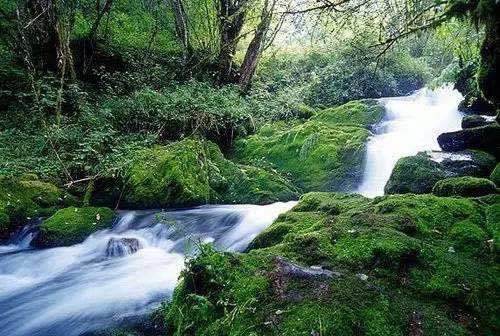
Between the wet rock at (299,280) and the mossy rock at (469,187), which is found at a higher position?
the wet rock at (299,280)

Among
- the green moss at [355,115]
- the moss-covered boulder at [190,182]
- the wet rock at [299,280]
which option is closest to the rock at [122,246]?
the moss-covered boulder at [190,182]

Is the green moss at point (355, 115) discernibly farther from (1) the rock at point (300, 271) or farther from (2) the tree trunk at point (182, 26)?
(1) the rock at point (300, 271)

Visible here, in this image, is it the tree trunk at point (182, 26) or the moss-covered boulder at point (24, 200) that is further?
the tree trunk at point (182, 26)

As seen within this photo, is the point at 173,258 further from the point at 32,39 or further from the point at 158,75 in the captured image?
the point at 32,39

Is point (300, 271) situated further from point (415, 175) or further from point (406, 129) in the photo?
point (406, 129)

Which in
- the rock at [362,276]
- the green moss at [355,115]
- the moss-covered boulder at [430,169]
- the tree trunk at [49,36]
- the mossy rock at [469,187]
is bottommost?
the moss-covered boulder at [430,169]

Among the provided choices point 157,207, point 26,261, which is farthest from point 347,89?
point 26,261

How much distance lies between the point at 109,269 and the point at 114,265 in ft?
0.49

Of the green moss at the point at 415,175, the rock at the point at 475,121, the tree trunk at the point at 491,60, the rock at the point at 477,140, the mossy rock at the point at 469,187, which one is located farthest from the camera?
the rock at the point at 475,121

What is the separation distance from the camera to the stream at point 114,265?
15.1 feet

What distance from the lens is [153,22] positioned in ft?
46.6

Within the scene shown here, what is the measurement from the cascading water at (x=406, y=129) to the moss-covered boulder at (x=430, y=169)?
2495 mm

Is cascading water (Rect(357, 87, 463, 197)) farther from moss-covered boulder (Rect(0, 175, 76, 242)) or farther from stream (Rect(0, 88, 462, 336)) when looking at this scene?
moss-covered boulder (Rect(0, 175, 76, 242))

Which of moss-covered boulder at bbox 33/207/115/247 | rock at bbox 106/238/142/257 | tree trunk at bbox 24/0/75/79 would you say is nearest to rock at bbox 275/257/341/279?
rock at bbox 106/238/142/257
